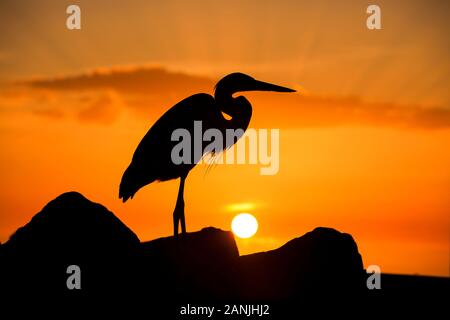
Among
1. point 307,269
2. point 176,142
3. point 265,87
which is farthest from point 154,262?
point 265,87

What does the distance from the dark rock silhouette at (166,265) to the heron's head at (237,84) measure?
3.70 metres

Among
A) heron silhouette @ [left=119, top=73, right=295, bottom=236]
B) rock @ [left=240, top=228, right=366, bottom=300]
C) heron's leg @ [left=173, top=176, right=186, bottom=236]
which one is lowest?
rock @ [left=240, top=228, right=366, bottom=300]

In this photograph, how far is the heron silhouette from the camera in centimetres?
1283

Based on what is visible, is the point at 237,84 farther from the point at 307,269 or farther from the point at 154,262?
the point at 154,262

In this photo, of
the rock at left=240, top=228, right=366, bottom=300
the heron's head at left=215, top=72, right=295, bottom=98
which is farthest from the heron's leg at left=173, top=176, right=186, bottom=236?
the heron's head at left=215, top=72, right=295, bottom=98

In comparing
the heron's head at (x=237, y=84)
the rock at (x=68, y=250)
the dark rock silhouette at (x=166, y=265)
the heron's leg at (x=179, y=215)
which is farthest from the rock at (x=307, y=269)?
the heron's head at (x=237, y=84)

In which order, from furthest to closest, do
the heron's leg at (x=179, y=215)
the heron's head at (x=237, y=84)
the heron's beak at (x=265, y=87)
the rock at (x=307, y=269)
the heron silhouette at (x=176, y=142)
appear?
the heron's beak at (x=265, y=87) → the heron's head at (x=237, y=84) → the heron silhouette at (x=176, y=142) → the heron's leg at (x=179, y=215) → the rock at (x=307, y=269)

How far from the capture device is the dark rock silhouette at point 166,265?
998 centimetres

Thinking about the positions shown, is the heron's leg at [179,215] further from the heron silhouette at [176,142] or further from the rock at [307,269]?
the rock at [307,269]

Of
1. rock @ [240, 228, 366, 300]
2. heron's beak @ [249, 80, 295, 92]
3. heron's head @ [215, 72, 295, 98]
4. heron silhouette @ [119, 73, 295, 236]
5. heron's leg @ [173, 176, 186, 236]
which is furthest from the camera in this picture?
heron's beak @ [249, 80, 295, 92]

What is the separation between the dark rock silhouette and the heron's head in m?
3.70

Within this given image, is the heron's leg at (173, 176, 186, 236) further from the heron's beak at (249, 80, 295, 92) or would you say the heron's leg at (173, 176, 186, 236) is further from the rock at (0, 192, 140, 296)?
the heron's beak at (249, 80, 295, 92)
